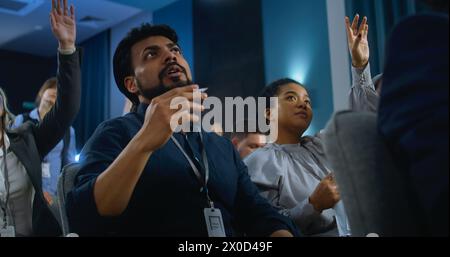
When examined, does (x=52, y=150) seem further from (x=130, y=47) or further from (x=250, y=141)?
(x=130, y=47)

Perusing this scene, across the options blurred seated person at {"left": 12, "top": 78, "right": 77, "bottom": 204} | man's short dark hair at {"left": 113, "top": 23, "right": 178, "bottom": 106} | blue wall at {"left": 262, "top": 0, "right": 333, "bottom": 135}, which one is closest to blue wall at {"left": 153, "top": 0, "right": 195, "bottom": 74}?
blue wall at {"left": 262, "top": 0, "right": 333, "bottom": 135}

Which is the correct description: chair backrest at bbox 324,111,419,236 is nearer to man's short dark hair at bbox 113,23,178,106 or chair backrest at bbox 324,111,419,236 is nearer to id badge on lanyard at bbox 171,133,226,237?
id badge on lanyard at bbox 171,133,226,237

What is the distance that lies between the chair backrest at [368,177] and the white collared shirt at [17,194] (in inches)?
41.7

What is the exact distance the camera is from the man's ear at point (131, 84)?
131 centimetres

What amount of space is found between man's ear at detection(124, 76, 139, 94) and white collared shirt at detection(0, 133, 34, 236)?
41 centimetres

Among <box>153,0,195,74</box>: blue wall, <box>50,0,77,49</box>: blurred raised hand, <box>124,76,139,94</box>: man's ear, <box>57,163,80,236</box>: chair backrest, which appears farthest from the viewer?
<box>153,0,195,74</box>: blue wall

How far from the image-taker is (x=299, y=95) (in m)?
1.72

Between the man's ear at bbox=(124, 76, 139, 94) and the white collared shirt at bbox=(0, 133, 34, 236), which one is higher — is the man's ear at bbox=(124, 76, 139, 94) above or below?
above

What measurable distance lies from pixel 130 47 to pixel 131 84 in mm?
103

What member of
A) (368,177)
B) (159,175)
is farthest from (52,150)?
(368,177)

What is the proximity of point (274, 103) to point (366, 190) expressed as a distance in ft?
4.05

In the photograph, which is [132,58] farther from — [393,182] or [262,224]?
[393,182]

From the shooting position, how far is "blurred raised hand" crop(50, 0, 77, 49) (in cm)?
149
